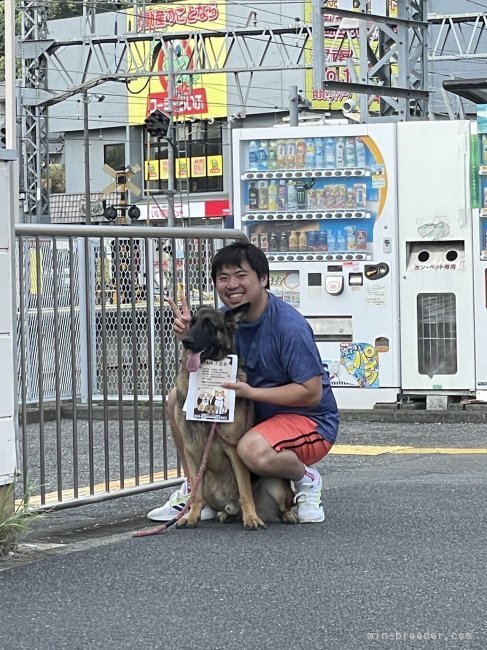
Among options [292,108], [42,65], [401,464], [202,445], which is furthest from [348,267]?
[42,65]

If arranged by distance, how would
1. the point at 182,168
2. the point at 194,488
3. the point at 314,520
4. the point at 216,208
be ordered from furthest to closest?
the point at 182,168, the point at 216,208, the point at 314,520, the point at 194,488

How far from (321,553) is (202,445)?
89 centimetres

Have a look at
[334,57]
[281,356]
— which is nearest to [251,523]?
[281,356]

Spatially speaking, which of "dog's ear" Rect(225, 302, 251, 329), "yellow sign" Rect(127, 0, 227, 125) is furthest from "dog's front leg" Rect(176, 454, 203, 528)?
"yellow sign" Rect(127, 0, 227, 125)

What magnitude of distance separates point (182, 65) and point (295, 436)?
115 feet

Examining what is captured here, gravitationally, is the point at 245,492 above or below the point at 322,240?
below

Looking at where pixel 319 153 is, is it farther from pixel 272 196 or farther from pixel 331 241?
pixel 331 241

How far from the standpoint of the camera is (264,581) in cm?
497

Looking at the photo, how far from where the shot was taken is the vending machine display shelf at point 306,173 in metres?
13.7

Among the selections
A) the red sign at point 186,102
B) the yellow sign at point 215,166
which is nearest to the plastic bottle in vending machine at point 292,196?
the red sign at point 186,102

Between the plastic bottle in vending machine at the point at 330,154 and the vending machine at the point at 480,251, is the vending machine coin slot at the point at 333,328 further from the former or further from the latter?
the plastic bottle in vending machine at the point at 330,154

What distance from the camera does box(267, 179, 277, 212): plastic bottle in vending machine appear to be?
14227mm

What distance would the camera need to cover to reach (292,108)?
25719 millimetres

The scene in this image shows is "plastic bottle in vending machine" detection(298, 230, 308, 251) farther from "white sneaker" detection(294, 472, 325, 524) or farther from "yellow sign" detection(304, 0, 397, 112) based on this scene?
"yellow sign" detection(304, 0, 397, 112)
